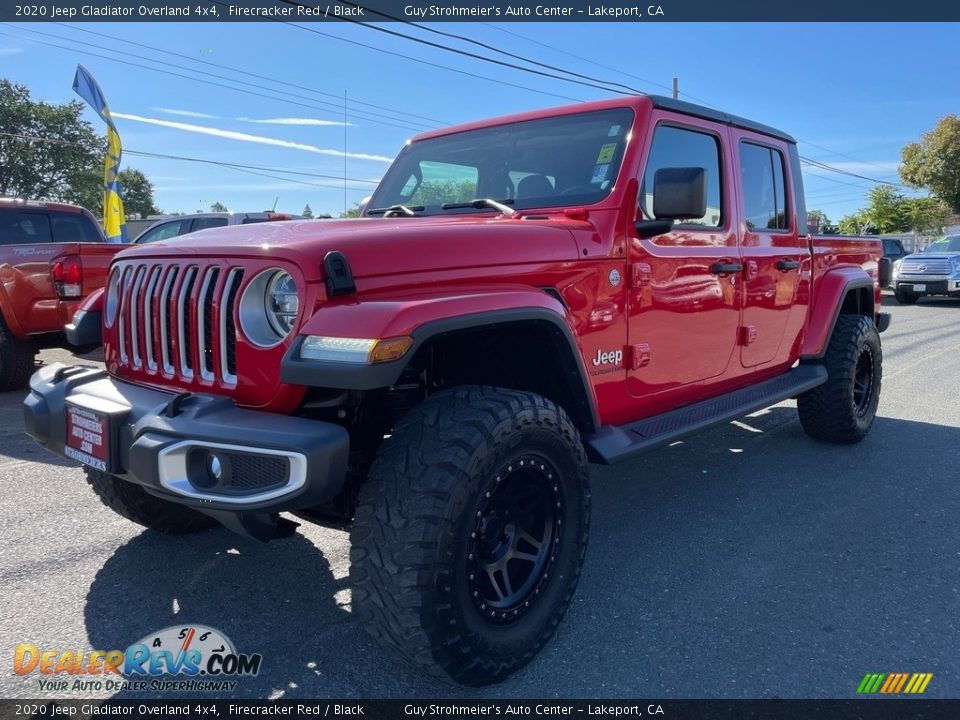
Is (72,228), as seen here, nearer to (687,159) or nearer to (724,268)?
(687,159)

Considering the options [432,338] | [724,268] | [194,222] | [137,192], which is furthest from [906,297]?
[137,192]

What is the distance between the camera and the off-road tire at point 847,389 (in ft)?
15.6

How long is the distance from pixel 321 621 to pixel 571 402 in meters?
1.26

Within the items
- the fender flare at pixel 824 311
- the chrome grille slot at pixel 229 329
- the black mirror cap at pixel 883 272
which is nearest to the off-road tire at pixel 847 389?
the fender flare at pixel 824 311

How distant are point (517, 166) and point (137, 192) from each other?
73331mm

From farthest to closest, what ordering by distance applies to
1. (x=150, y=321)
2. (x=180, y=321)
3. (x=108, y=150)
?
(x=108, y=150) → (x=150, y=321) → (x=180, y=321)

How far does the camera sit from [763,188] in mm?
4273

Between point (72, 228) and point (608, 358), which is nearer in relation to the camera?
point (608, 358)

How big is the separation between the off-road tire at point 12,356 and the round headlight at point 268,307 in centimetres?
508

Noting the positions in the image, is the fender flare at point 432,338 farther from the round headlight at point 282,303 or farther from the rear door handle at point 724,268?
the rear door handle at point 724,268

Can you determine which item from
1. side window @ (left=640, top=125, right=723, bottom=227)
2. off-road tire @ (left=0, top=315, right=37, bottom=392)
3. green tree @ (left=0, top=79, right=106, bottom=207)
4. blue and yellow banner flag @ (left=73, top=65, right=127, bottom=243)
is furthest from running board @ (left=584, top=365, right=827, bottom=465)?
green tree @ (left=0, top=79, right=106, bottom=207)

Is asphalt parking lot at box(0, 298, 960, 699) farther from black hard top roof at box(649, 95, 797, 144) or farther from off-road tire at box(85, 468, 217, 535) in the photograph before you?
black hard top roof at box(649, 95, 797, 144)

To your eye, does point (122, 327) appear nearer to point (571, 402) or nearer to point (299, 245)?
point (299, 245)

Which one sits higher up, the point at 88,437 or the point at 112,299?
the point at 112,299
